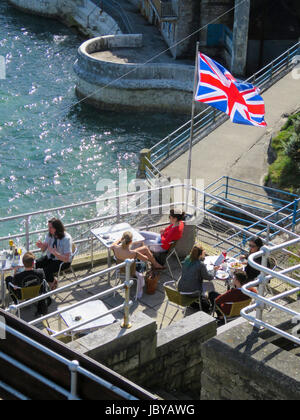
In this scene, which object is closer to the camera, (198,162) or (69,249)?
(69,249)

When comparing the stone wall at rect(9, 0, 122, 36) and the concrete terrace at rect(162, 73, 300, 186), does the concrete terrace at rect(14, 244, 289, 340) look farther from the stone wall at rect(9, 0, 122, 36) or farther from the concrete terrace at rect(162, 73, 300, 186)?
the stone wall at rect(9, 0, 122, 36)

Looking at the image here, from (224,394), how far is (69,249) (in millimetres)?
5167

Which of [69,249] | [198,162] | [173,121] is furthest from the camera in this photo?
[173,121]

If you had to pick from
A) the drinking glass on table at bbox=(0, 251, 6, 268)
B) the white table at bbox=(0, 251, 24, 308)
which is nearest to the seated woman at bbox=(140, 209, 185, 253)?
the white table at bbox=(0, 251, 24, 308)

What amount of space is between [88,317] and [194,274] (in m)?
1.81

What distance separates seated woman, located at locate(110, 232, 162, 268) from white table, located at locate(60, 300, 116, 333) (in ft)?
4.35

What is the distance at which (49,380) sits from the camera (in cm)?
607

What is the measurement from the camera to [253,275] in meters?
10.7

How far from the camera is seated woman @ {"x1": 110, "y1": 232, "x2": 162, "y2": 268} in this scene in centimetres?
1103

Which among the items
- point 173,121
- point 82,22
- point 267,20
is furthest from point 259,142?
point 82,22

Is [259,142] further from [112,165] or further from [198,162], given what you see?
[112,165]

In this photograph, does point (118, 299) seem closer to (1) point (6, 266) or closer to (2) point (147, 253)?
(2) point (147, 253)

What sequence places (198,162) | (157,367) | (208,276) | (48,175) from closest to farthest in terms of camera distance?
(157,367)
(208,276)
(198,162)
(48,175)

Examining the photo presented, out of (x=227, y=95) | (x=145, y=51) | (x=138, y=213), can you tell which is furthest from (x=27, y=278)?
(x=145, y=51)
